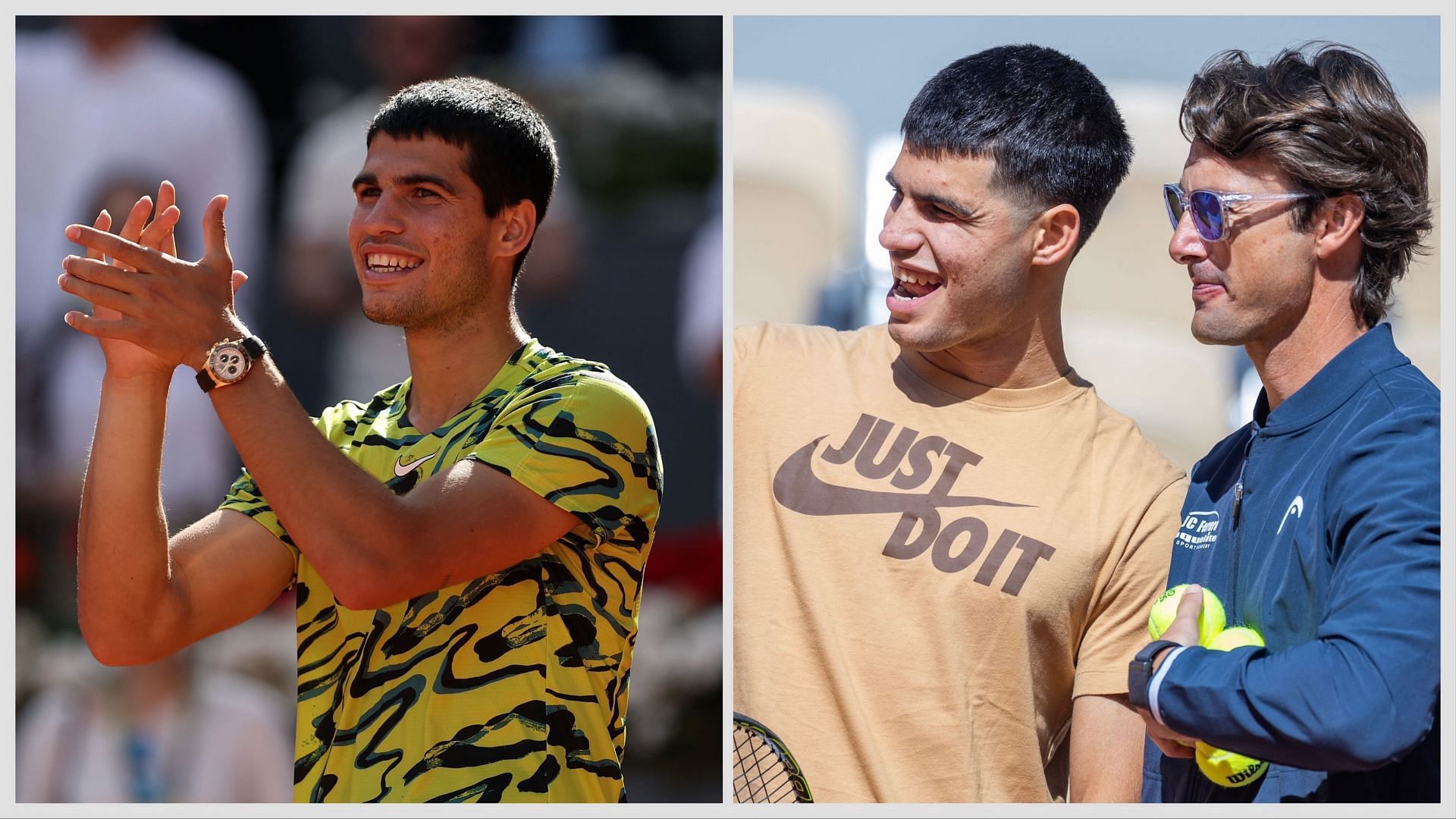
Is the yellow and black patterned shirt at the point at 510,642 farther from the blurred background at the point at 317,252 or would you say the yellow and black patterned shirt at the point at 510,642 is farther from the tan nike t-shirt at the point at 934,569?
the blurred background at the point at 317,252

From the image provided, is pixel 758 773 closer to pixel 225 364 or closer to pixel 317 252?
pixel 225 364

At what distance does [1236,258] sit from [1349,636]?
34.2 inches

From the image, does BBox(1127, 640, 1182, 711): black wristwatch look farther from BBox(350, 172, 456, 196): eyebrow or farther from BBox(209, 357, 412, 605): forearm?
BBox(350, 172, 456, 196): eyebrow

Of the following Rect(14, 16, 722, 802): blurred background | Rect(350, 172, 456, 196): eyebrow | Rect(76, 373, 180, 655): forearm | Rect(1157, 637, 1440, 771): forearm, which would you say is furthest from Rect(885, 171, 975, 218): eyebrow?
Rect(14, 16, 722, 802): blurred background

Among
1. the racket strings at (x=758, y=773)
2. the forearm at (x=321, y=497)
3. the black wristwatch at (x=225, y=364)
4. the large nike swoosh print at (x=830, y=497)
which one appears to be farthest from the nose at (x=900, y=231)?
the black wristwatch at (x=225, y=364)

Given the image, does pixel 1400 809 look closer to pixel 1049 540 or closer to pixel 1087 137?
pixel 1049 540

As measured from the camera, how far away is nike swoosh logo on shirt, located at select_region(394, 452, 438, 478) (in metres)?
3.27

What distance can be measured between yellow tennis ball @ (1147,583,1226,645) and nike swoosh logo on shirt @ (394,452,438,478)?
146 cm

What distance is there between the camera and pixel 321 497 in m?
2.89

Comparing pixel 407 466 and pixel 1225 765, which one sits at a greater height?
pixel 407 466

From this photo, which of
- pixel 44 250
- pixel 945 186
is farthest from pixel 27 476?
pixel 945 186

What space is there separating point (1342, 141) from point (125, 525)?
2550mm

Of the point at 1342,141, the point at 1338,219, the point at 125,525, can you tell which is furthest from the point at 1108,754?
the point at 125,525

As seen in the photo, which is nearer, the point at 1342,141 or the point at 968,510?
the point at 1342,141
